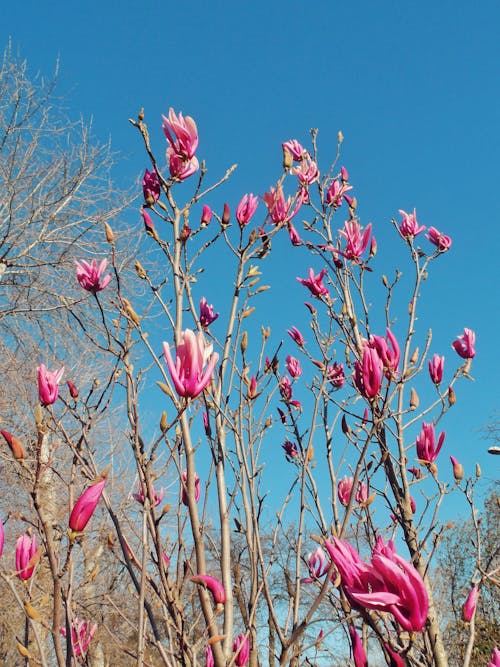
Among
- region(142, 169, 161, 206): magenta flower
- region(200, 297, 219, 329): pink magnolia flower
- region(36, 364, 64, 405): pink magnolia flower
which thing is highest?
region(142, 169, 161, 206): magenta flower

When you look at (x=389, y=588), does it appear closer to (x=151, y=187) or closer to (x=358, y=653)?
(x=358, y=653)

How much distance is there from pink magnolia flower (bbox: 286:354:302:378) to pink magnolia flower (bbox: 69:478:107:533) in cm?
172

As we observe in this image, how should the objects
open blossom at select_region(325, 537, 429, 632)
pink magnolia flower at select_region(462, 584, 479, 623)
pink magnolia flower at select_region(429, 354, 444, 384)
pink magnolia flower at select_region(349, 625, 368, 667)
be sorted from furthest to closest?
pink magnolia flower at select_region(429, 354, 444, 384)
pink magnolia flower at select_region(462, 584, 479, 623)
pink magnolia flower at select_region(349, 625, 368, 667)
open blossom at select_region(325, 537, 429, 632)

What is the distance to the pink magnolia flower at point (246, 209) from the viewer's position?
5.87ft

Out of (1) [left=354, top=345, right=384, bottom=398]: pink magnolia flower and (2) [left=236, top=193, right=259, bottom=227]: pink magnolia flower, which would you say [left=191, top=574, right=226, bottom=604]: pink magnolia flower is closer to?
(1) [left=354, top=345, right=384, bottom=398]: pink magnolia flower

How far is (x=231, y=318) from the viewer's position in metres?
1.56

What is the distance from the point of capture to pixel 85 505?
2.96 feet

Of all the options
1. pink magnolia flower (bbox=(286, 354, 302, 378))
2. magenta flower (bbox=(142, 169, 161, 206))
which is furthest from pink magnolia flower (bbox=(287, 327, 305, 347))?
magenta flower (bbox=(142, 169, 161, 206))

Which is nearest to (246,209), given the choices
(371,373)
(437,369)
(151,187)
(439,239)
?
(151,187)

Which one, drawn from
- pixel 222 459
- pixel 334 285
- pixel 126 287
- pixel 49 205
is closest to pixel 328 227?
pixel 334 285

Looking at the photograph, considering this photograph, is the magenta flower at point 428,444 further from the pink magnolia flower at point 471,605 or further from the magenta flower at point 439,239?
the magenta flower at point 439,239

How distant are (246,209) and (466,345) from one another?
1.20 metres

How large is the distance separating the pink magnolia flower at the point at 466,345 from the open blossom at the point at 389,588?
1.74 meters

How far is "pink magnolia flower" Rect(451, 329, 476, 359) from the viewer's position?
241 centimetres
